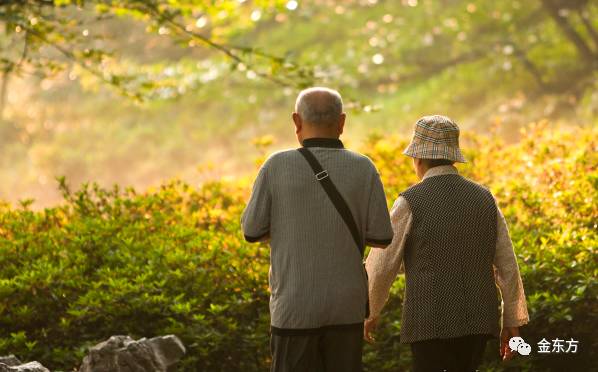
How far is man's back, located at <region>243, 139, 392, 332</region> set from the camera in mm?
3479

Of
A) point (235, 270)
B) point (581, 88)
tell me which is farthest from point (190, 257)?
point (581, 88)

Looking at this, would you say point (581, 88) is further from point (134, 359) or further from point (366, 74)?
point (134, 359)

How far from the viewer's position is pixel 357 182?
3.62 meters

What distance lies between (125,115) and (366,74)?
10.1 meters

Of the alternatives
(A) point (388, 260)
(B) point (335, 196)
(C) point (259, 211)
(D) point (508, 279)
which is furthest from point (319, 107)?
(D) point (508, 279)

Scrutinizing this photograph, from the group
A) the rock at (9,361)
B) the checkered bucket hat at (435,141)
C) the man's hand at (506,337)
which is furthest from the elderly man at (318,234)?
the rock at (9,361)

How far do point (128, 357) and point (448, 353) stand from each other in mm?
1936

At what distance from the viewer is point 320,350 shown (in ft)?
11.8

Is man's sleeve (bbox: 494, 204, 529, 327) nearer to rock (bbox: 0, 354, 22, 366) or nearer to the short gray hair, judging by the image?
the short gray hair

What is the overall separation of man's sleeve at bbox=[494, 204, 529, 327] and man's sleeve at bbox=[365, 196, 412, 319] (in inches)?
16.6

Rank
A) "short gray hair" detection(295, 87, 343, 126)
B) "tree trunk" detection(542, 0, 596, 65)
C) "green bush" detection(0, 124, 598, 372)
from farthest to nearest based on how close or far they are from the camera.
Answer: "tree trunk" detection(542, 0, 596, 65), "green bush" detection(0, 124, 598, 372), "short gray hair" detection(295, 87, 343, 126)

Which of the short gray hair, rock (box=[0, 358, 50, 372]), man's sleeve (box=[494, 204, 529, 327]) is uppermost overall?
the short gray hair

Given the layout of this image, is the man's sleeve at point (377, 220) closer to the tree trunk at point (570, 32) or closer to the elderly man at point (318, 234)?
the elderly man at point (318, 234)

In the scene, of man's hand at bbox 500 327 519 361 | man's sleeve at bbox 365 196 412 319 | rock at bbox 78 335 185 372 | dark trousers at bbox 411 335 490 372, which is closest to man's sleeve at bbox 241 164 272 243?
man's sleeve at bbox 365 196 412 319
